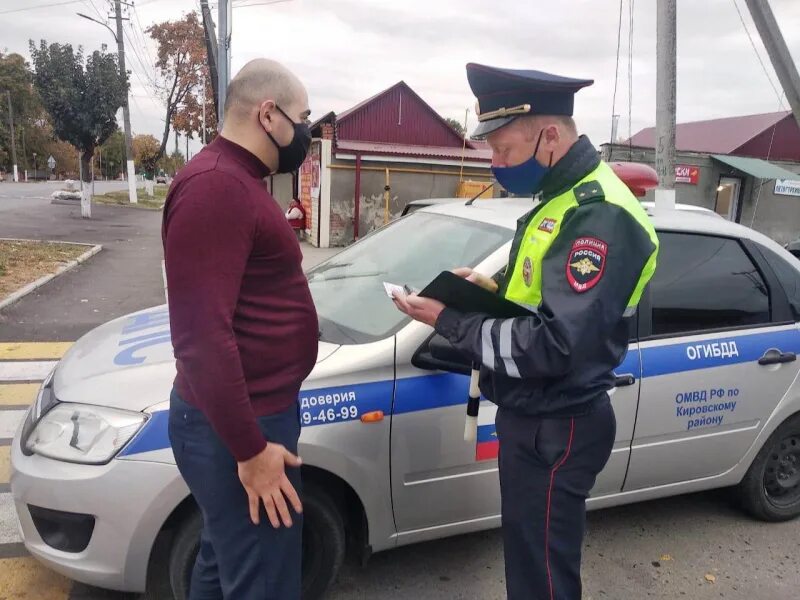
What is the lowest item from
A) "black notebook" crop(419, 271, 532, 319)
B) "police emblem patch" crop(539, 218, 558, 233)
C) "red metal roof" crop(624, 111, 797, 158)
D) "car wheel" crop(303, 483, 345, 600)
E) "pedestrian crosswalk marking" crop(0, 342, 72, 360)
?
"pedestrian crosswalk marking" crop(0, 342, 72, 360)

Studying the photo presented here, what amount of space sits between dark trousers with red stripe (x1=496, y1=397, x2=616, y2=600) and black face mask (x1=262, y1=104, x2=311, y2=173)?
Result: 0.97 m

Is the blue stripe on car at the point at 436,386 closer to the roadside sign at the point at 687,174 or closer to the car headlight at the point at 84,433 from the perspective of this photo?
the car headlight at the point at 84,433

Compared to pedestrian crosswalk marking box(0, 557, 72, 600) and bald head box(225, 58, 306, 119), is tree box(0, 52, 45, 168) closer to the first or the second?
pedestrian crosswalk marking box(0, 557, 72, 600)

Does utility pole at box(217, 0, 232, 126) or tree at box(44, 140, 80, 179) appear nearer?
utility pole at box(217, 0, 232, 126)

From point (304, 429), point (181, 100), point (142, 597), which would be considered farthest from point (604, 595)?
point (181, 100)

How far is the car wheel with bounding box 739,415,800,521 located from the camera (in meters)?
3.21

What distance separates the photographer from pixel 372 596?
2670 mm

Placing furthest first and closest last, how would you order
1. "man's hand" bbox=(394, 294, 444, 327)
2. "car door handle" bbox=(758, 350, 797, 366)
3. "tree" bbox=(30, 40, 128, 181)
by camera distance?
"tree" bbox=(30, 40, 128, 181) → "car door handle" bbox=(758, 350, 797, 366) → "man's hand" bbox=(394, 294, 444, 327)

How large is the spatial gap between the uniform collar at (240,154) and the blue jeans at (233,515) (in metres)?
0.62

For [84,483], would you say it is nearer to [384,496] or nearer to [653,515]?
[384,496]

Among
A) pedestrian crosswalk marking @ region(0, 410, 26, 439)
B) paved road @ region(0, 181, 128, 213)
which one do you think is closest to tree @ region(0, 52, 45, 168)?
paved road @ region(0, 181, 128, 213)

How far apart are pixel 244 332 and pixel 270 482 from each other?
371 mm

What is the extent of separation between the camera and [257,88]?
1.57 metres

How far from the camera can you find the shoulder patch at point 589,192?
171cm
